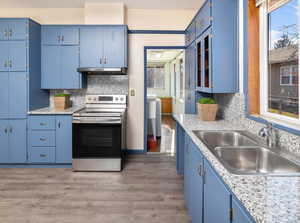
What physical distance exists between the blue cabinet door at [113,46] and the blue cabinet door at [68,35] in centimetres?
47

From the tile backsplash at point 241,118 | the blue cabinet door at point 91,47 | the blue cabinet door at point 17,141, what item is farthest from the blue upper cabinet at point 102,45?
the tile backsplash at point 241,118

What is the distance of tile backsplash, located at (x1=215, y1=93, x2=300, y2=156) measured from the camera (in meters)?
1.78

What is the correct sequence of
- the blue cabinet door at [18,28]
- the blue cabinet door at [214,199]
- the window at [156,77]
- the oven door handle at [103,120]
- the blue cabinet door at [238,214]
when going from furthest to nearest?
the window at [156,77]
the blue cabinet door at [18,28]
the oven door handle at [103,120]
the blue cabinet door at [214,199]
the blue cabinet door at [238,214]

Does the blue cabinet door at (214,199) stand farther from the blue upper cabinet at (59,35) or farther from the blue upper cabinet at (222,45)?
the blue upper cabinet at (59,35)

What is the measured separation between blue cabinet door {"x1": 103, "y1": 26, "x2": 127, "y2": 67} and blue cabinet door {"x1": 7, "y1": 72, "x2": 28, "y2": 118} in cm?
130

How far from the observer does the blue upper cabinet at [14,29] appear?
413cm

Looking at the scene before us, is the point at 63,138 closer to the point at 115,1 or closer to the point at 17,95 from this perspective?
the point at 17,95

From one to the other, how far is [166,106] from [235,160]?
396 inches

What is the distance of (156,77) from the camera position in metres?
12.6

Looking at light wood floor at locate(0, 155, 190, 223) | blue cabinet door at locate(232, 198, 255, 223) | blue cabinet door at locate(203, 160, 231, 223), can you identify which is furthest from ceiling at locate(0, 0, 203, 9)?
blue cabinet door at locate(232, 198, 255, 223)

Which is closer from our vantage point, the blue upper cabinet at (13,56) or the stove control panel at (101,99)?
the blue upper cabinet at (13,56)

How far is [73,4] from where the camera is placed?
4727 millimetres

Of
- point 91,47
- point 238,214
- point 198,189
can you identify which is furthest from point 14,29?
point 238,214

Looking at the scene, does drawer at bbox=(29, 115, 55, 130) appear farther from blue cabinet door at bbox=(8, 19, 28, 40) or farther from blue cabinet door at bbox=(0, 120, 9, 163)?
blue cabinet door at bbox=(8, 19, 28, 40)
